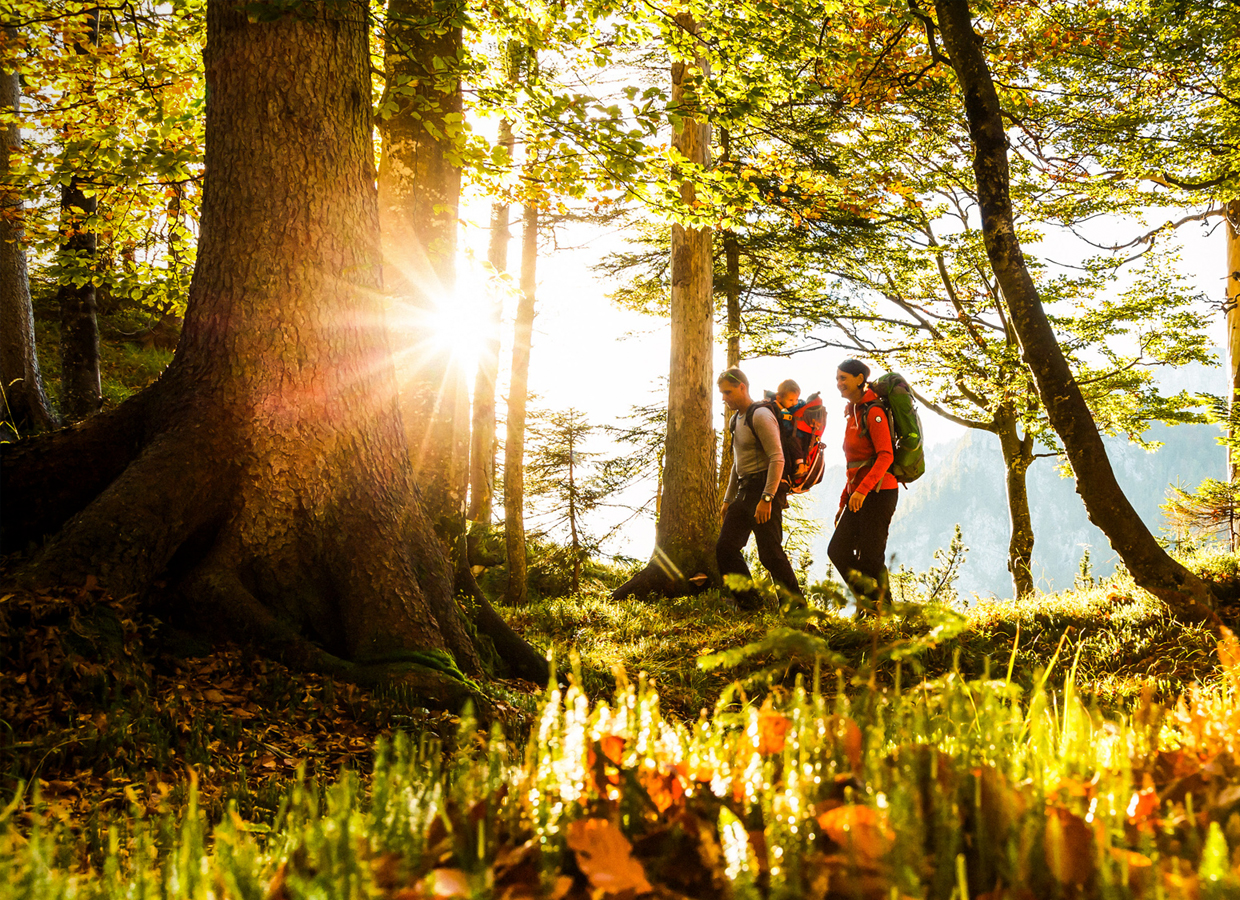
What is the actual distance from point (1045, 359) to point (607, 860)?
535 cm

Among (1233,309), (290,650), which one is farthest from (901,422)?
(1233,309)

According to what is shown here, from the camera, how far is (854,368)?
6.62m

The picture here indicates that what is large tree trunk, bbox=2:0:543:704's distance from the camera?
372 cm

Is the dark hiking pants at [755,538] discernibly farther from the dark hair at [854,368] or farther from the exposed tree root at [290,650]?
the exposed tree root at [290,650]

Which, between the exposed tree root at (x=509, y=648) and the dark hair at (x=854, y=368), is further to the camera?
the dark hair at (x=854, y=368)

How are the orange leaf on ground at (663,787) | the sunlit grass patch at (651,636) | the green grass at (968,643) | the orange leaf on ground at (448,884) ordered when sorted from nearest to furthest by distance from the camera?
the orange leaf on ground at (448,884)
the orange leaf on ground at (663,787)
the green grass at (968,643)
the sunlit grass patch at (651,636)

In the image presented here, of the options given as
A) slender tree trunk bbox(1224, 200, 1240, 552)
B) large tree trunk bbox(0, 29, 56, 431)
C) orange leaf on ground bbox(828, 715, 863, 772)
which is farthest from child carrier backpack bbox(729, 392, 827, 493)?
large tree trunk bbox(0, 29, 56, 431)

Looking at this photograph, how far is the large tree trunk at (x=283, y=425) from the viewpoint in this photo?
372 cm

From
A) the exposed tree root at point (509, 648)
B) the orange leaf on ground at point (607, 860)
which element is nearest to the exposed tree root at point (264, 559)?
the exposed tree root at point (509, 648)

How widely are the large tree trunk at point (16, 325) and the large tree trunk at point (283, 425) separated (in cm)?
747

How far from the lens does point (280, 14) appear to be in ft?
13.3

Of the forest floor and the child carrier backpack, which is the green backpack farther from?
the forest floor

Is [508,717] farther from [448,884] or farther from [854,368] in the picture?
[854,368]

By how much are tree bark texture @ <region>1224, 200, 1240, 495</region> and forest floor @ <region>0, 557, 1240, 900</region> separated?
801 cm
